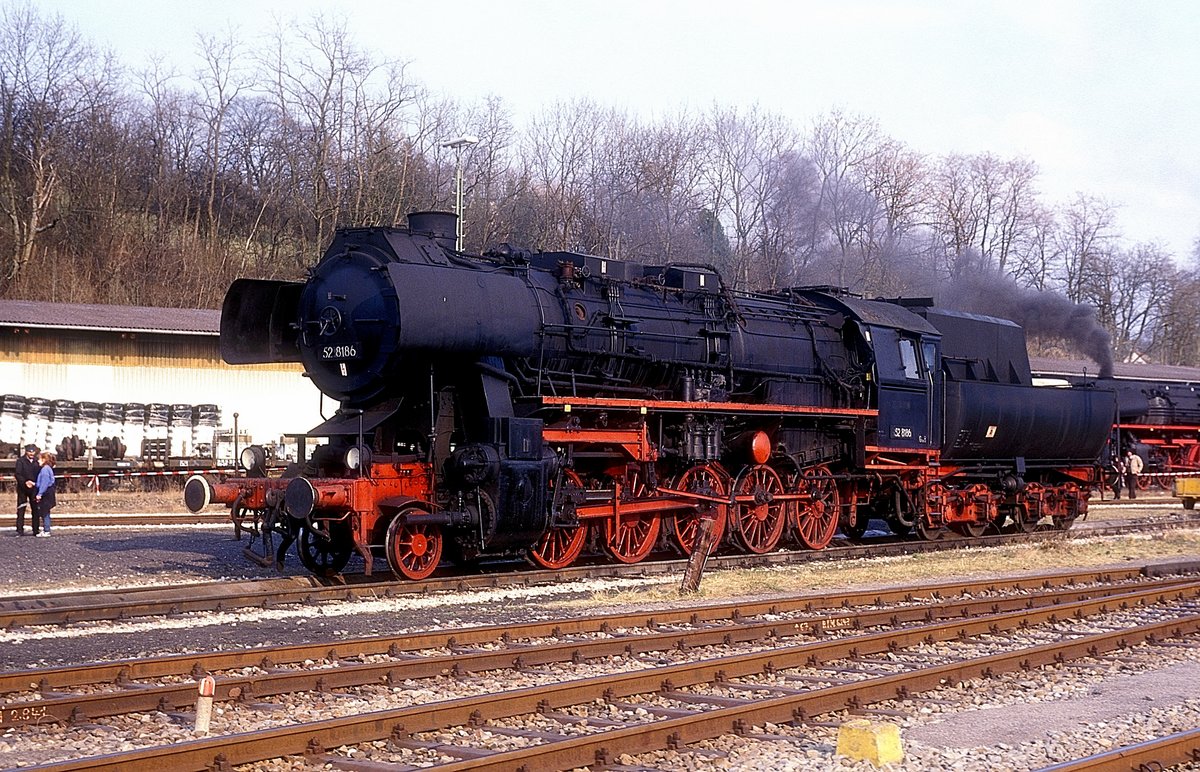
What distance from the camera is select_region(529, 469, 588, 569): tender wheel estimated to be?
14.9 metres

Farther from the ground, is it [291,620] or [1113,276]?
[1113,276]

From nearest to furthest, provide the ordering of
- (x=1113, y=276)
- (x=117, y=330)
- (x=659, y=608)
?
(x=659, y=608), (x=117, y=330), (x=1113, y=276)

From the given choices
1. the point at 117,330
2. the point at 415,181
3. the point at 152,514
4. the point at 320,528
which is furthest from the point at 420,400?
the point at 415,181

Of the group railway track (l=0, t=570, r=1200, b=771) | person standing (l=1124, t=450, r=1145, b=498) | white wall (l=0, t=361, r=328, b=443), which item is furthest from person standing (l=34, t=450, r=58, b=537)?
person standing (l=1124, t=450, r=1145, b=498)

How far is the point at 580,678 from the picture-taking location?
356 inches

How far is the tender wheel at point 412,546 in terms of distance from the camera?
43.2 ft

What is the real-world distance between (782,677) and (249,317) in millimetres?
8414

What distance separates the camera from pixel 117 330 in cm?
3078

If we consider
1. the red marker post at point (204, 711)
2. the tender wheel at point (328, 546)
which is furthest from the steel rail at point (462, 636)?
the tender wheel at point (328, 546)

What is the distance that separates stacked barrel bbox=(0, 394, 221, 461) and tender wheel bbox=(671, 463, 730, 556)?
58.1 feet

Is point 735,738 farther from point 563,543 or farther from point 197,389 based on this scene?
point 197,389

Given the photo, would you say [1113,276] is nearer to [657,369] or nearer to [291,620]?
[657,369]

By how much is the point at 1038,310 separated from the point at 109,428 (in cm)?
2709

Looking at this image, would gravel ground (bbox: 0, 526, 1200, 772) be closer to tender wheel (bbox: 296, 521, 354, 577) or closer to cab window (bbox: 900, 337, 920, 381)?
A: tender wheel (bbox: 296, 521, 354, 577)
